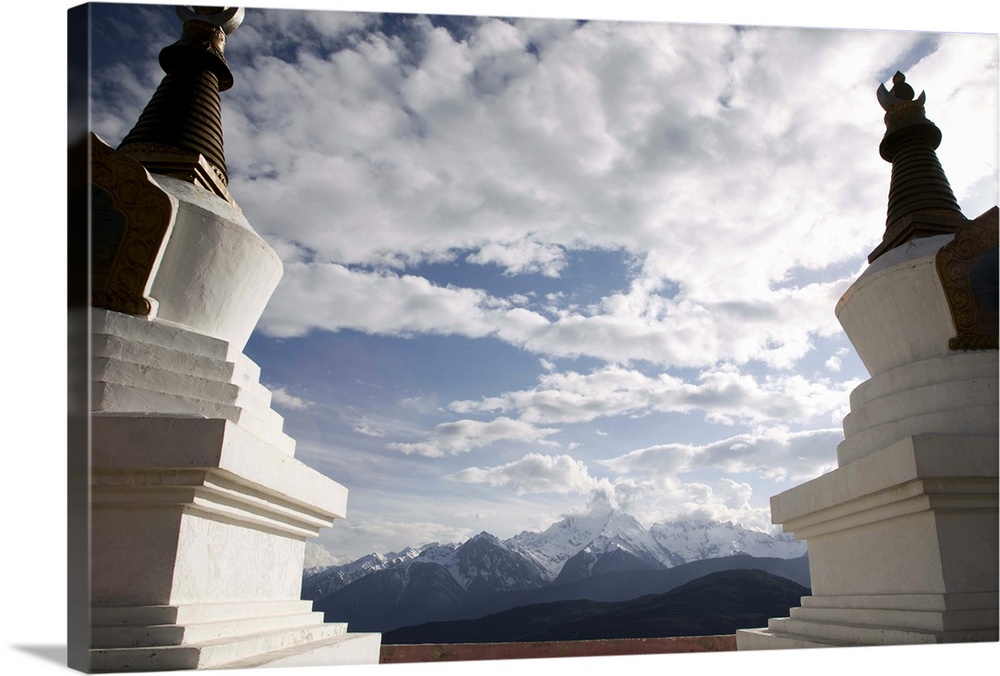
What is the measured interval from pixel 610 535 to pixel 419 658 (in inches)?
1074

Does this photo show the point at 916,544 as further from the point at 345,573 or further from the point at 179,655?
the point at 345,573

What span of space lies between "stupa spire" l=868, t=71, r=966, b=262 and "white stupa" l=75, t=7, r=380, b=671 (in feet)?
16.0

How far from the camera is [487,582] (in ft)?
87.6

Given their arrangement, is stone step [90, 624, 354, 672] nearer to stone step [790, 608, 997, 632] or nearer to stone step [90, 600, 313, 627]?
stone step [90, 600, 313, 627]

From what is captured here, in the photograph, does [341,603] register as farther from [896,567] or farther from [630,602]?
[896,567]

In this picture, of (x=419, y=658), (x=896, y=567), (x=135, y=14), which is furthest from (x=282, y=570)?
(x=896, y=567)

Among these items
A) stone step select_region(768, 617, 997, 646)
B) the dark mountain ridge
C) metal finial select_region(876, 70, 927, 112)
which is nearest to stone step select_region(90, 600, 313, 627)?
stone step select_region(768, 617, 997, 646)

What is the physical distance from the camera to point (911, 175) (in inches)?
250

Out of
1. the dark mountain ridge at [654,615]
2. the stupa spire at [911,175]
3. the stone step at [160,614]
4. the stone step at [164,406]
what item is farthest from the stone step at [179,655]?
the dark mountain ridge at [654,615]

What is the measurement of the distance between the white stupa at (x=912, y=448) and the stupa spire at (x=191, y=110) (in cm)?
481

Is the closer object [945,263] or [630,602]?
[945,263]

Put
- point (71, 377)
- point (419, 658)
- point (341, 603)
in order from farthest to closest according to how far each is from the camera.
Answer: point (341, 603) → point (419, 658) → point (71, 377)

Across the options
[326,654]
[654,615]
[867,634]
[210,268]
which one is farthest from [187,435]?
[654,615]

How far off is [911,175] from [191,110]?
5741 mm
